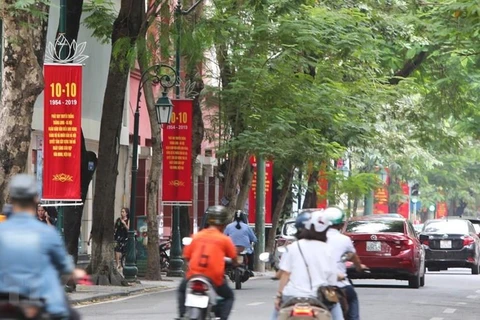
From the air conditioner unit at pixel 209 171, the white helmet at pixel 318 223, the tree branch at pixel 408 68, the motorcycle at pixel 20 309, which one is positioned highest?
the tree branch at pixel 408 68

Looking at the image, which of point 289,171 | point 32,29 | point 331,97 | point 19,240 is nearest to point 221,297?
point 19,240

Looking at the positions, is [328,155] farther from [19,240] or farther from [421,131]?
[19,240]

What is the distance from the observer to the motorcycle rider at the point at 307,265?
12.2 metres

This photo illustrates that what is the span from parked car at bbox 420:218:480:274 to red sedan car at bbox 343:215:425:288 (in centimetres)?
1011

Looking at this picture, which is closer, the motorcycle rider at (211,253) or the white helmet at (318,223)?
the white helmet at (318,223)

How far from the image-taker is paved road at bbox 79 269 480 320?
70.1 feet

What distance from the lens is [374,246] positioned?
29.8 meters

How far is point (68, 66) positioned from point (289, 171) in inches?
835

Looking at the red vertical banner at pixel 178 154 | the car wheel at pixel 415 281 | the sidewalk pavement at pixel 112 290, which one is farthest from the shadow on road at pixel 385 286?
the red vertical banner at pixel 178 154

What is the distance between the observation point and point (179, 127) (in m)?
34.5

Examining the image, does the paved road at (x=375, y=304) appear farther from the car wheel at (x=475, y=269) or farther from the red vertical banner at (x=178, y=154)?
the car wheel at (x=475, y=269)

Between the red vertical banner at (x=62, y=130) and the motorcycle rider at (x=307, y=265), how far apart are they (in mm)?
12587

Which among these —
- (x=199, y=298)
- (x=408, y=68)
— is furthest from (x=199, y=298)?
(x=408, y=68)

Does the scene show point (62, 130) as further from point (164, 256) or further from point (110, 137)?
point (164, 256)
